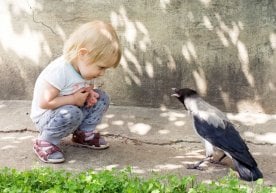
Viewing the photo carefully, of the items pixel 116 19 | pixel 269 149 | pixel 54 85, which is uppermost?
pixel 116 19

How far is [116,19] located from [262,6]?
4.58 ft

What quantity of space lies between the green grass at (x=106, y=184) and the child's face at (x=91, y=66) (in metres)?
0.82

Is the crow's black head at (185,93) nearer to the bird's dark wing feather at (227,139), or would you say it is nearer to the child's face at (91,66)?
the bird's dark wing feather at (227,139)

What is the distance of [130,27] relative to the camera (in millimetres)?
5770

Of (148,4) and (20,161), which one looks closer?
(20,161)

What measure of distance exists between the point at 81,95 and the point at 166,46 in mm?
1328

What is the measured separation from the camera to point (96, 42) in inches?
180

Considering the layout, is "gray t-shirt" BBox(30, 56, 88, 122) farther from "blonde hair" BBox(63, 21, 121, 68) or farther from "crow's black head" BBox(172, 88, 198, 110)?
"crow's black head" BBox(172, 88, 198, 110)

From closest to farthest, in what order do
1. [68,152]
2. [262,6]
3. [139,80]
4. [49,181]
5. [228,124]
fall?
[49,181], [228,124], [68,152], [262,6], [139,80]

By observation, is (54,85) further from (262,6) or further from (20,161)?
(262,6)

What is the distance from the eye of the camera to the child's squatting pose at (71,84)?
459 cm

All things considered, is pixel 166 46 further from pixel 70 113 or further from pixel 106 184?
pixel 106 184

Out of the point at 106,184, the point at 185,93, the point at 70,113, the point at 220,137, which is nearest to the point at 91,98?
the point at 70,113

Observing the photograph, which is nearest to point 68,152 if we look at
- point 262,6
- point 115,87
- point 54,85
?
point 54,85
